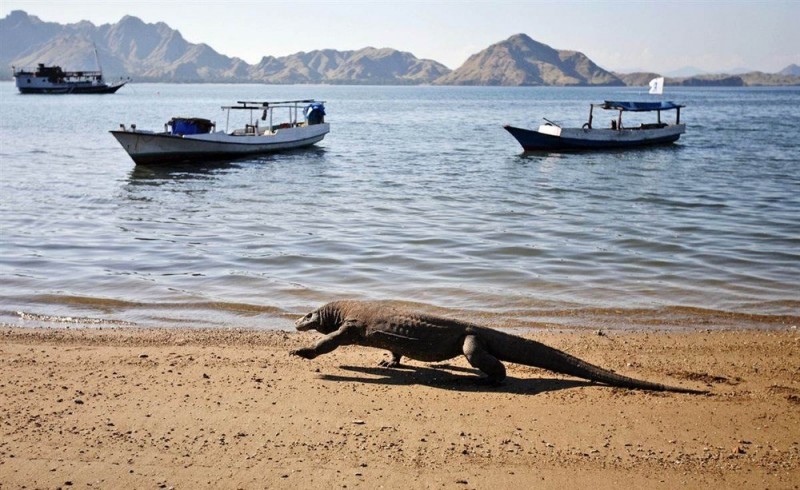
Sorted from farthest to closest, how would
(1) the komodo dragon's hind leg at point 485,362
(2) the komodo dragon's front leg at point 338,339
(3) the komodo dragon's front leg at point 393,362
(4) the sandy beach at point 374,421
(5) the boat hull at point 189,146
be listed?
(5) the boat hull at point 189,146, (3) the komodo dragon's front leg at point 393,362, (2) the komodo dragon's front leg at point 338,339, (1) the komodo dragon's hind leg at point 485,362, (4) the sandy beach at point 374,421

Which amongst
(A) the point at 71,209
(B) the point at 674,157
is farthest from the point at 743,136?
(A) the point at 71,209

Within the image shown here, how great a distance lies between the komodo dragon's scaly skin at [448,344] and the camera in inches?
320

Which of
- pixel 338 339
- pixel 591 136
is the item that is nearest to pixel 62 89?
pixel 591 136

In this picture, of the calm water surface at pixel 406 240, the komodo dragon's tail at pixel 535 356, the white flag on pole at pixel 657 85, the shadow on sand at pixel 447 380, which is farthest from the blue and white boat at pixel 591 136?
the white flag on pole at pixel 657 85

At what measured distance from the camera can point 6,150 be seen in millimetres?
43938

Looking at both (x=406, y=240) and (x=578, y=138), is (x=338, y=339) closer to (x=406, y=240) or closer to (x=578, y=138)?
(x=406, y=240)

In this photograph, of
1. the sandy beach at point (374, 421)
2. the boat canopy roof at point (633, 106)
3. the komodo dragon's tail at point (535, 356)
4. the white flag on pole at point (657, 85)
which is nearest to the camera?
the sandy beach at point (374, 421)

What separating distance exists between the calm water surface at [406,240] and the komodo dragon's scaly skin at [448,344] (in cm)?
311

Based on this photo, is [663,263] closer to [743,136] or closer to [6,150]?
[6,150]

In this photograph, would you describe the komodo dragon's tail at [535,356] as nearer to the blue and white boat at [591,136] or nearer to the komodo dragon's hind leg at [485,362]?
the komodo dragon's hind leg at [485,362]

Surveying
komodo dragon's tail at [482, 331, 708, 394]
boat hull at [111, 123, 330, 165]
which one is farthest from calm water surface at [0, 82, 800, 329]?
komodo dragon's tail at [482, 331, 708, 394]

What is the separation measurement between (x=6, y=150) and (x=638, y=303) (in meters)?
41.1

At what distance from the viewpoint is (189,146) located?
1404 inches

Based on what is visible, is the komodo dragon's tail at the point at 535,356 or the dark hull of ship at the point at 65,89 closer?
the komodo dragon's tail at the point at 535,356
